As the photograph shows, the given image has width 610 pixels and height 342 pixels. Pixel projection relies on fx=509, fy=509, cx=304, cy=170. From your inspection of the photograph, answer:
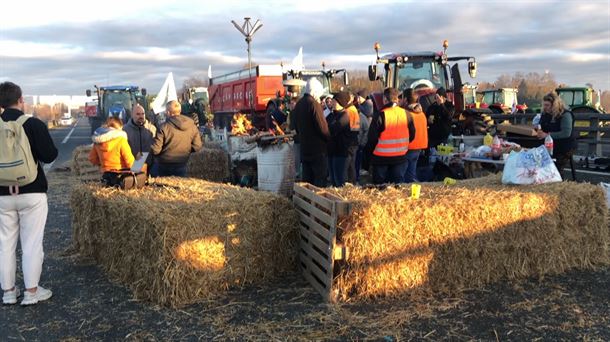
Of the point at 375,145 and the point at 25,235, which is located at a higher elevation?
the point at 375,145

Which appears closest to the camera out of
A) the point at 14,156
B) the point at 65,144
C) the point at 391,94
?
the point at 14,156

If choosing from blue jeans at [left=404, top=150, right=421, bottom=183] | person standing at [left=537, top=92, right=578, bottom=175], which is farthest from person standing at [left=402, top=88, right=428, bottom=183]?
person standing at [left=537, top=92, right=578, bottom=175]

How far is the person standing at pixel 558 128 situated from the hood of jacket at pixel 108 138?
18.5 ft

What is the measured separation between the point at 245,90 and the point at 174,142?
15152mm

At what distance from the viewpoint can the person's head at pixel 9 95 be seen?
4.45 meters

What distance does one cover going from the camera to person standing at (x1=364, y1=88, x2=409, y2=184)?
6.46 m

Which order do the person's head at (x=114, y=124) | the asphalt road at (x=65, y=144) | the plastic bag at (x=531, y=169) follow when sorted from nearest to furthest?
the plastic bag at (x=531, y=169) < the person's head at (x=114, y=124) < the asphalt road at (x=65, y=144)

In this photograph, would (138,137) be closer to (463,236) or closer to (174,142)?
(174,142)

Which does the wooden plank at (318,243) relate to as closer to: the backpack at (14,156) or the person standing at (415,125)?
the backpack at (14,156)

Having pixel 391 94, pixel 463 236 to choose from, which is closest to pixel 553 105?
pixel 391 94

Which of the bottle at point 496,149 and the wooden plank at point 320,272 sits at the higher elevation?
the bottle at point 496,149

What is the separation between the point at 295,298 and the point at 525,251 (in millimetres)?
2299

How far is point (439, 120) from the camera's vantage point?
28.8 ft

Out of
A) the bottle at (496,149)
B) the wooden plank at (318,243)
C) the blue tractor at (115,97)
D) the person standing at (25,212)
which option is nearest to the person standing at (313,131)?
the wooden plank at (318,243)
